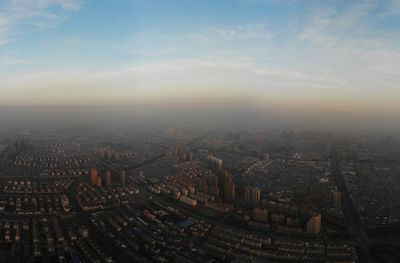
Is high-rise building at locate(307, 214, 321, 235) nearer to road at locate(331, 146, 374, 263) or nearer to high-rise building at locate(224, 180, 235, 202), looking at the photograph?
road at locate(331, 146, 374, 263)

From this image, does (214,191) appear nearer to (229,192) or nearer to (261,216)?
(229,192)

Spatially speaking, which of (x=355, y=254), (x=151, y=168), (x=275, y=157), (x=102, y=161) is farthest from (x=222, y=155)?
(x=355, y=254)

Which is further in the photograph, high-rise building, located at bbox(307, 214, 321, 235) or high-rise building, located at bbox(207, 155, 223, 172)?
high-rise building, located at bbox(207, 155, 223, 172)

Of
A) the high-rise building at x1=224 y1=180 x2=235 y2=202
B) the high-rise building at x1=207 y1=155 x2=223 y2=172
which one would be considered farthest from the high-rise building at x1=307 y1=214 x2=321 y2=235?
the high-rise building at x1=207 y1=155 x2=223 y2=172

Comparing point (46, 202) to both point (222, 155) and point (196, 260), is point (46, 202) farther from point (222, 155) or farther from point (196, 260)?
point (222, 155)

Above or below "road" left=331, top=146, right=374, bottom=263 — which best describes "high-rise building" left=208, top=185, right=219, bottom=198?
above

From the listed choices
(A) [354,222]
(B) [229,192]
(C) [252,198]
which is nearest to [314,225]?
(A) [354,222]

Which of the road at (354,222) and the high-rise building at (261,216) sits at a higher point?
the high-rise building at (261,216)

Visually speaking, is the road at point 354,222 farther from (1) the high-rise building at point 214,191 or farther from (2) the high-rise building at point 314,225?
(1) the high-rise building at point 214,191

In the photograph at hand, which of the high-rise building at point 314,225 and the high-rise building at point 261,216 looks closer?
the high-rise building at point 314,225

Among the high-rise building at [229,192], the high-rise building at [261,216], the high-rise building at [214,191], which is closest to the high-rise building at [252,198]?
the high-rise building at [229,192]

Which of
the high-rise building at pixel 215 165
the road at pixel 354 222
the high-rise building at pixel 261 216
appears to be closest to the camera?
the road at pixel 354 222
